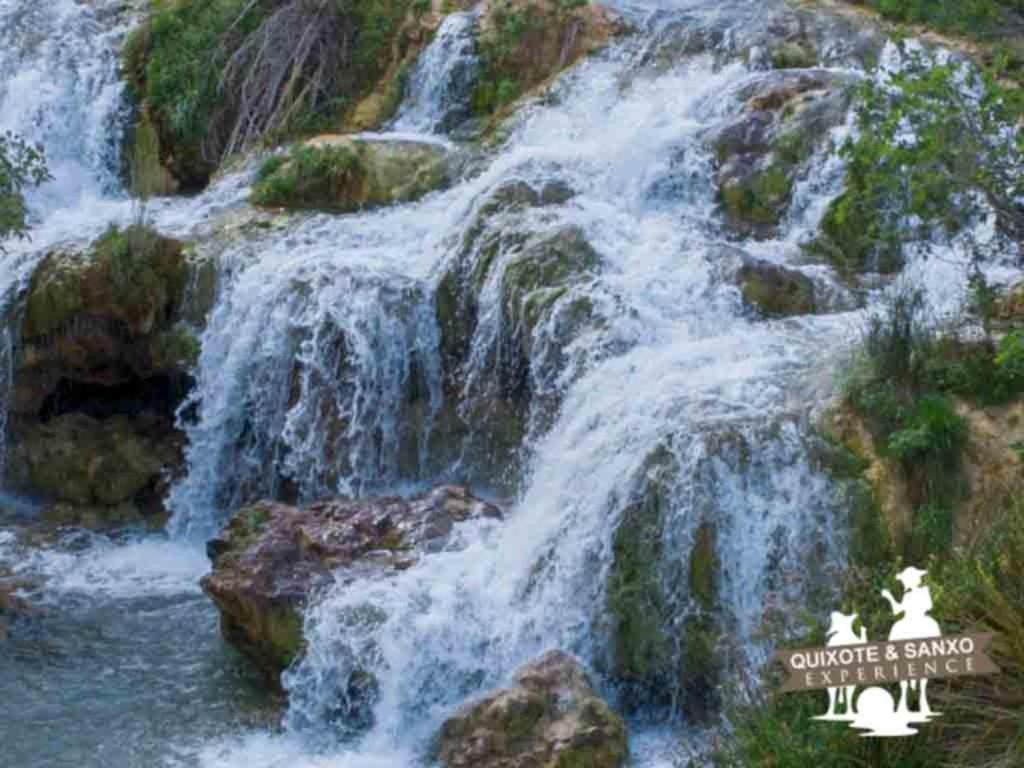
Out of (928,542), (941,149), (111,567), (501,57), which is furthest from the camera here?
(501,57)

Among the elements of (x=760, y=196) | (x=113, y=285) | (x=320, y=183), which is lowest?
(x=113, y=285)

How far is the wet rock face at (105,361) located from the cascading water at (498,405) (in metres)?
0.27

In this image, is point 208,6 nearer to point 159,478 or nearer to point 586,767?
point 159,478

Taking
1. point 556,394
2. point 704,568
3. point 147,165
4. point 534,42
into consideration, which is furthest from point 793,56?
point 704,568

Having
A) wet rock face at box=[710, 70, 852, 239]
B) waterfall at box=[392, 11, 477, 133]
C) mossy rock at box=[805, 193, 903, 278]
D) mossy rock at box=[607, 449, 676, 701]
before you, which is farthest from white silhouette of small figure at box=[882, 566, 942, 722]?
waterfall at box=[392, 11, 477, 133]

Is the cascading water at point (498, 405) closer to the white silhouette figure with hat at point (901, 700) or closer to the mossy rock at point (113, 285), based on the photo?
the mossy rock at point (113, 285)

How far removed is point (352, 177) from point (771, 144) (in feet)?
10.9

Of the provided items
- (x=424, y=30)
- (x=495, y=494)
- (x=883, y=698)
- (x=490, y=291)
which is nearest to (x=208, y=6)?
(x=424, y=30)

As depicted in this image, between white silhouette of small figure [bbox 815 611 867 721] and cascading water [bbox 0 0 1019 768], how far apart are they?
0.73 m

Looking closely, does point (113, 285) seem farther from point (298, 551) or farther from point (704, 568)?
point (704, 568)

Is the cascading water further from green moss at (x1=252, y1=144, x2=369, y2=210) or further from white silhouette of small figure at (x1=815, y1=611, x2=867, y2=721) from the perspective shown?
white silhouette of small figure at (x1=815, y1=611, x2=867, y2=721)

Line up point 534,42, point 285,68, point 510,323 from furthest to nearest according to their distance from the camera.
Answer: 1. point 285,68
2. point 534,42
3. point 510,323

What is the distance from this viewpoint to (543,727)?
288 inches

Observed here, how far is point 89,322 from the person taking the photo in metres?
11.7
